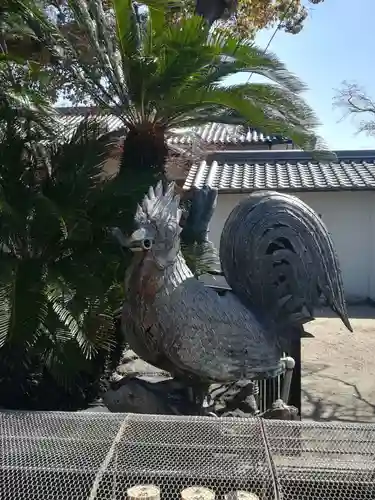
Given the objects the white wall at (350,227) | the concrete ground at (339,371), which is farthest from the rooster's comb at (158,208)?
the white wall at (350,227)

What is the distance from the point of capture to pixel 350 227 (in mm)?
13258

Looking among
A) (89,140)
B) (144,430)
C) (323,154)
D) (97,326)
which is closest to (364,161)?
(323,154)

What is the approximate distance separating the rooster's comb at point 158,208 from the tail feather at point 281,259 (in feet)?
1.78

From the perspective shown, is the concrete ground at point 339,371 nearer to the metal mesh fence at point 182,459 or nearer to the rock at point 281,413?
the rock at point 281,413

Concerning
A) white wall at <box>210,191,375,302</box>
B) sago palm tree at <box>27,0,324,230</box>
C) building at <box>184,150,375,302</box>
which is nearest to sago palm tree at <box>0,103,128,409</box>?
sago palm tree at <box>27,0,324,230</box>

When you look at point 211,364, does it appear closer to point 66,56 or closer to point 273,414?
point 273,414

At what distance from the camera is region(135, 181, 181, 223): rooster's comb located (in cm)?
344

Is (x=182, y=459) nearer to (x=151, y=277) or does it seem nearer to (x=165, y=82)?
(x=151, y=277)

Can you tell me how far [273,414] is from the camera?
402cm

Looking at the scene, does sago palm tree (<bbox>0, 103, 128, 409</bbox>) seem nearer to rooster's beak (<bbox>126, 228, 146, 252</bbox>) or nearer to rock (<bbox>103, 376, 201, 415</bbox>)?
rock (<bbox>103, 376, 201, 415</bbox>)

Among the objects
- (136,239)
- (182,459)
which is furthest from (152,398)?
(182,459)

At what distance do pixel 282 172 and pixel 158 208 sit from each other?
33.3 ft

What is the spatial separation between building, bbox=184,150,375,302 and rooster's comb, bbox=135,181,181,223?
898 centimetres

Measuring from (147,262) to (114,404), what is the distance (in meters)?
0.92
